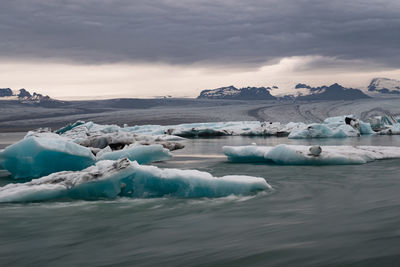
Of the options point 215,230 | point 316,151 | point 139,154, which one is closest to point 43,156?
point 139,154

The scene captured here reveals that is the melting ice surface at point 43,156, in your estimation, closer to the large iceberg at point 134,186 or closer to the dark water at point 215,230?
the large iceberg at point 134,186

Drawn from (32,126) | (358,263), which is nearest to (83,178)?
(358,263)

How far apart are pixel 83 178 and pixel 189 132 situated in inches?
1032

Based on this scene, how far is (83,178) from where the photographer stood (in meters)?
5.97

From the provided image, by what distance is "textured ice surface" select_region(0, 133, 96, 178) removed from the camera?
8.17 meters

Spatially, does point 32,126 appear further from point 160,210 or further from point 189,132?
point 160,210

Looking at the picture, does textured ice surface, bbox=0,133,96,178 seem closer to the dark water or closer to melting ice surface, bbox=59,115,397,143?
the dark water

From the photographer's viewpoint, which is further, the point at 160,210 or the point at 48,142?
the point at 48,142

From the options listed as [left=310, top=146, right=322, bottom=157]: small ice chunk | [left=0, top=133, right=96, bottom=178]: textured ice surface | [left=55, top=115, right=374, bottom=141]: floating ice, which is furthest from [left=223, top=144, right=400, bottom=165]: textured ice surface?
[left=55, top=115, right=374, bottom=141]: floating ice

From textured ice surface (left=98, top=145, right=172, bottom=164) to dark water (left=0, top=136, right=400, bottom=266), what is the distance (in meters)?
4.45

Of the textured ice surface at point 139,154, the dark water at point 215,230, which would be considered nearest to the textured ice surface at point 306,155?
the textured ice surface at point 139,154

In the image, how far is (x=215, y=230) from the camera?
13.7ft

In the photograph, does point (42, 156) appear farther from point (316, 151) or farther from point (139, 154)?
point (316, 151)

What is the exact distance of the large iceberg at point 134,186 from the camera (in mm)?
5898
